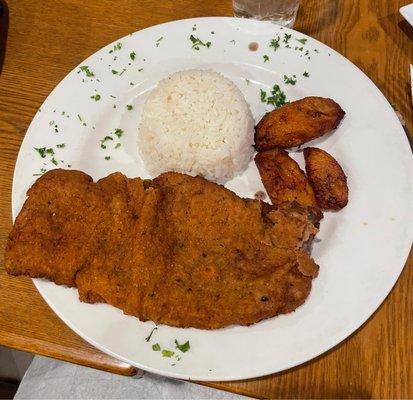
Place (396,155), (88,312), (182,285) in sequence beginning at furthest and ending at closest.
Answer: (396,155)
(88,312)
(182,285)

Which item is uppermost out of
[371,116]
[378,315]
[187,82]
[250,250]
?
[371,116]

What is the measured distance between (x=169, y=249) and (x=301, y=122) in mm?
720

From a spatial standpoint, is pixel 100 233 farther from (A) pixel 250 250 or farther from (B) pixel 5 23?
(B) pixel 5 23

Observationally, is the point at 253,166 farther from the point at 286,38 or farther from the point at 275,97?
the point at 286,38

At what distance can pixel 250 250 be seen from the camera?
5.33ft

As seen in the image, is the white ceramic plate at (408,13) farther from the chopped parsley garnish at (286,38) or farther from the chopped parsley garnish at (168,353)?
the chopped parsley garnish at (168,353)

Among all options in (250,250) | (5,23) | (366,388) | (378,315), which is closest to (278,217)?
(250,250)

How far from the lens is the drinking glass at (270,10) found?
2225 mm

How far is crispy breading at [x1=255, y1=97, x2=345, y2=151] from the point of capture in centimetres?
187

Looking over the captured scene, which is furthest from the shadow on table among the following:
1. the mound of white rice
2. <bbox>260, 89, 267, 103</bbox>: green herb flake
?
<bbox>260, 89, 267, 103</bbox>: green herb flake

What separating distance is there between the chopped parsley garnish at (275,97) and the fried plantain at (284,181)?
291 millimetres

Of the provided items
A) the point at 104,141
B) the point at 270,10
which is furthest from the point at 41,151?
the point at 270,10

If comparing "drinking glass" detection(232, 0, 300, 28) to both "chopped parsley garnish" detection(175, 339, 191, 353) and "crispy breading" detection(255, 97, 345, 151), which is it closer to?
"crispy breading" detection(255, 97, 345, 151)

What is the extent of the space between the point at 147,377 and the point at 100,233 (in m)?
0.90
